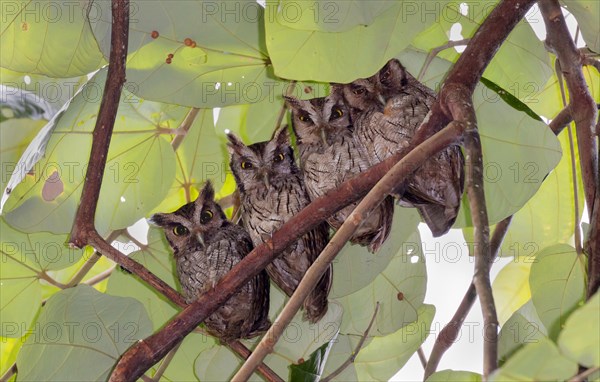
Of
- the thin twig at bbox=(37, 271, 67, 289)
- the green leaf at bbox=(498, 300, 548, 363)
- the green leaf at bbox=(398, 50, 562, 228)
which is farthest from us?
the thin twig at bbox=(37, 271, 67, 289)

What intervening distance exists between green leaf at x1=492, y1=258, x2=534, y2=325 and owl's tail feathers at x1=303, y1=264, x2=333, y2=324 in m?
0.41

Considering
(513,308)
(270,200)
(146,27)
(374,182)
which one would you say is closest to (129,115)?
(146,27)

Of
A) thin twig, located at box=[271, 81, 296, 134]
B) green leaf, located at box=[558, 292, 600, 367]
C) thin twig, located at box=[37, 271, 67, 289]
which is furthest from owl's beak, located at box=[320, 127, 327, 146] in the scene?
green leaf, located at box=[558, 292, 600, 367]

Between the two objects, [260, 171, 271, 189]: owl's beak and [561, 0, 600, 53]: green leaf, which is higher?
[561, 0, 600, 53]: green leaf

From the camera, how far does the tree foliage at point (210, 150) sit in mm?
1539

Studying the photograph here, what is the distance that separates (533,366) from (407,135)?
104 cm

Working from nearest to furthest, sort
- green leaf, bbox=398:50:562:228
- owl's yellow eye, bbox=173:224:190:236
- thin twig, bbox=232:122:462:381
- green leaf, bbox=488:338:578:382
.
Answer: green leaf, bbox=488:338:578:382
thin twig, bbox=232:122:462:381
green leaf, bbox=398:50:562:228
owl's yellow eye, bbox=173:224:190:236

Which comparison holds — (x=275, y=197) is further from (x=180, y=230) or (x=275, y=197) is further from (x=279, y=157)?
Answer: (x=180, y=230)

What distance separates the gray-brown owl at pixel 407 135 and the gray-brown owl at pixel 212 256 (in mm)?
444

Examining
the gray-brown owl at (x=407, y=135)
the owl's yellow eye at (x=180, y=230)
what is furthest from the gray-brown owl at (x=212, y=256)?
the gray-brown owl at (x=407, y=135)

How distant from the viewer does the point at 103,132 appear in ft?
4.92

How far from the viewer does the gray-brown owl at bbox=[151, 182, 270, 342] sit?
2.01 meters

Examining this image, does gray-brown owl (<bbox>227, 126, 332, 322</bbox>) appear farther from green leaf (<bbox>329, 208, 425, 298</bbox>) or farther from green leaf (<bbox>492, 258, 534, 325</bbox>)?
green leaf (<bbox>492, 258, 534, 325</bbox>)

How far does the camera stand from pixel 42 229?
1.68 metres
